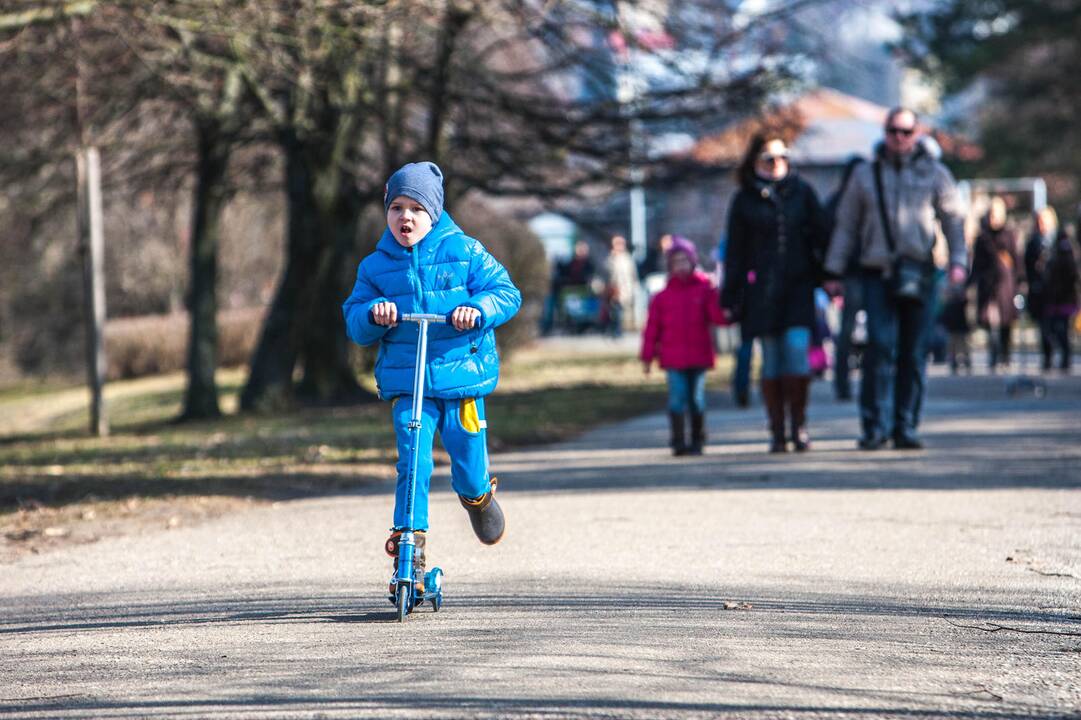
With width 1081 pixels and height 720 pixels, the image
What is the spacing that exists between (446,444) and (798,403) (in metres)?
5.82

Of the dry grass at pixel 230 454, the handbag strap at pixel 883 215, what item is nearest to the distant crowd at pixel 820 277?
the handbag strap at pixel 883 215

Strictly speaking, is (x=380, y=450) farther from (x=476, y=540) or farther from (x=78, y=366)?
(x=78, y=366)

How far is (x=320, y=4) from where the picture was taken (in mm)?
13039

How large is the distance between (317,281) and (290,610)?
14.5 metres

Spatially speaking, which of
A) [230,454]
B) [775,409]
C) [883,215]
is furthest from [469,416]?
[230,454]

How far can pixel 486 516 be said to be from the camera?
661 cm

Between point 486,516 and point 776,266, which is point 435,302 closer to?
point 486,516

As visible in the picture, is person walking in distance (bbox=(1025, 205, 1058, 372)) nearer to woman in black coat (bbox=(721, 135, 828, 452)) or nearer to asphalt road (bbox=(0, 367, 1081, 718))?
woman in black coat (bbox=(721, 135, 828, 452))

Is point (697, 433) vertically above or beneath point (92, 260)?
beneath

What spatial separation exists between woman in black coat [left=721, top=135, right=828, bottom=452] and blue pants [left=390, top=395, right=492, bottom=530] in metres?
5.48

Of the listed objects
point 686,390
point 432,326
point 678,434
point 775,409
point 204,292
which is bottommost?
point 678,434

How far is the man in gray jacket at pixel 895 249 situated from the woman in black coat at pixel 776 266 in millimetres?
212

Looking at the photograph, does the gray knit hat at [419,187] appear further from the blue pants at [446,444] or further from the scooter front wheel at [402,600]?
the scooter front wheel at [402,600]

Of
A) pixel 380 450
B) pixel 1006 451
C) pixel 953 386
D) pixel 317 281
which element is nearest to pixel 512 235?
pixel 317 281
